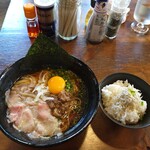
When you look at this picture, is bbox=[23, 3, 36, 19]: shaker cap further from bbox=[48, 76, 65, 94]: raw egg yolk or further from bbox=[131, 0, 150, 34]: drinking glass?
bbox=[131, 0, 150, 34]: drinking glass

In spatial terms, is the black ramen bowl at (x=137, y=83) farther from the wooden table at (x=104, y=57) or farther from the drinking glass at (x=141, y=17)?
the drinking glass at (x=141, y=17)

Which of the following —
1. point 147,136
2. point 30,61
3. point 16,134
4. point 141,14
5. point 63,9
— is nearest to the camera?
point 16,134

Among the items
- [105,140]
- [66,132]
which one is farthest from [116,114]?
[66,132]

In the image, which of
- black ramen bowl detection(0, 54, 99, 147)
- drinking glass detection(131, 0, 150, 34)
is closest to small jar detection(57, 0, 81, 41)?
black ramen bowl detection(0, 54, 99, 147)

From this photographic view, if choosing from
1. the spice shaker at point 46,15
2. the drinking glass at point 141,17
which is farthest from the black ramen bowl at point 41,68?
the drinking glass at point 141,17

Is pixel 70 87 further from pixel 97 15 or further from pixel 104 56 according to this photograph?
pixel 97 15

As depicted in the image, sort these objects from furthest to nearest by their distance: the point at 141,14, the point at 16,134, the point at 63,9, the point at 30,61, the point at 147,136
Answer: the point at 141,14 < the point at 63,9 < the point at 30,61 < the point at 147,136 < the point at 16,134
